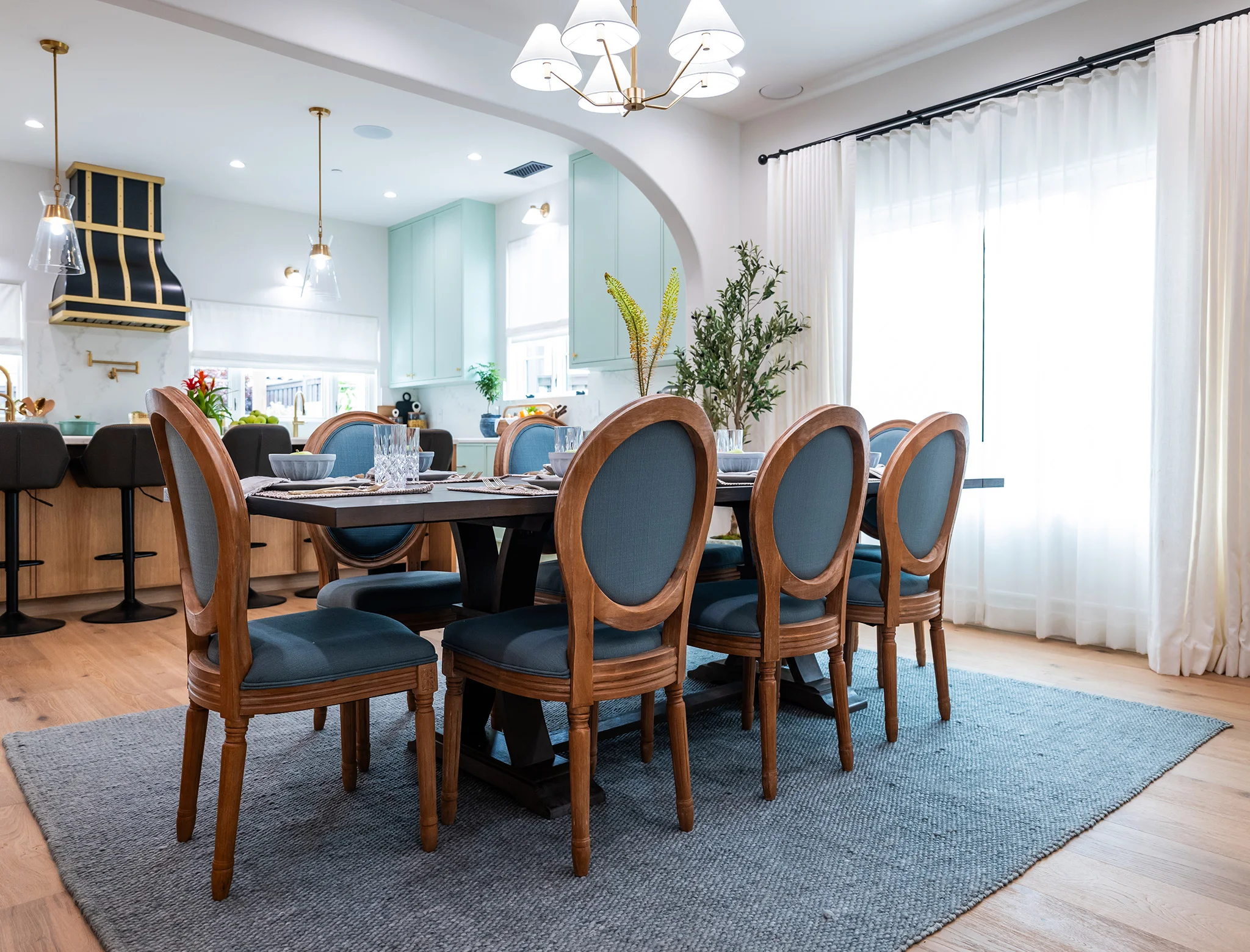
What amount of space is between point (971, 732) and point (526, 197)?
5599 millimetres

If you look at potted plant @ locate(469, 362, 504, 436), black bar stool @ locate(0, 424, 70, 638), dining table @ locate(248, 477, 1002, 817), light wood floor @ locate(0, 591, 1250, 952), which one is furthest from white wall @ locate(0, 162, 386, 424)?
dining table @ locate(248, 477, 1002, 817)

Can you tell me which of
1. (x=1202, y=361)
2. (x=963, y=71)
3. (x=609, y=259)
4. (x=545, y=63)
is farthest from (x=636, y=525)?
(x=609, y=259)

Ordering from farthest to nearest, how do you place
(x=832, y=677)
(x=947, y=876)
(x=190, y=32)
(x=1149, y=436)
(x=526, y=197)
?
(x=526, y=197), (x=190, y=32), (x=1149, y=436), (x=832, y=677), (x=947, y=876)

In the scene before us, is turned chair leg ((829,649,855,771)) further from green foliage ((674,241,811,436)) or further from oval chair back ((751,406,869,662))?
green foliage ((674,241,811,436))

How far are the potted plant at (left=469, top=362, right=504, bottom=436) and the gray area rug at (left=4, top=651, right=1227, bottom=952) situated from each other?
4.23 metres

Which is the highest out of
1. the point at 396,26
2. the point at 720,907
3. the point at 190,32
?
the point at 190,32

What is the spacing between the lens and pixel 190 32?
4.18m

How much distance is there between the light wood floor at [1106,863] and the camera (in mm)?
1449

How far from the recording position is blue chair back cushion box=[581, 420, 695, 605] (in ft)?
5.25

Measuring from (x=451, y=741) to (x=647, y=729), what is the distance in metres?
0.61

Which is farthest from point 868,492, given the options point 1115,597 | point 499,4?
point 499,4

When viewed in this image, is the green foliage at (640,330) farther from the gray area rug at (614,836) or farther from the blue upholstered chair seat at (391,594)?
the gray area rug at (614,836)

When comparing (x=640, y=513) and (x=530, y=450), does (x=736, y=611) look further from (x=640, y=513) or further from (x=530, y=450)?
(x=530, y=450)

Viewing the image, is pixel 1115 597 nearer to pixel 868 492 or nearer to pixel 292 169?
pixel 868 492
